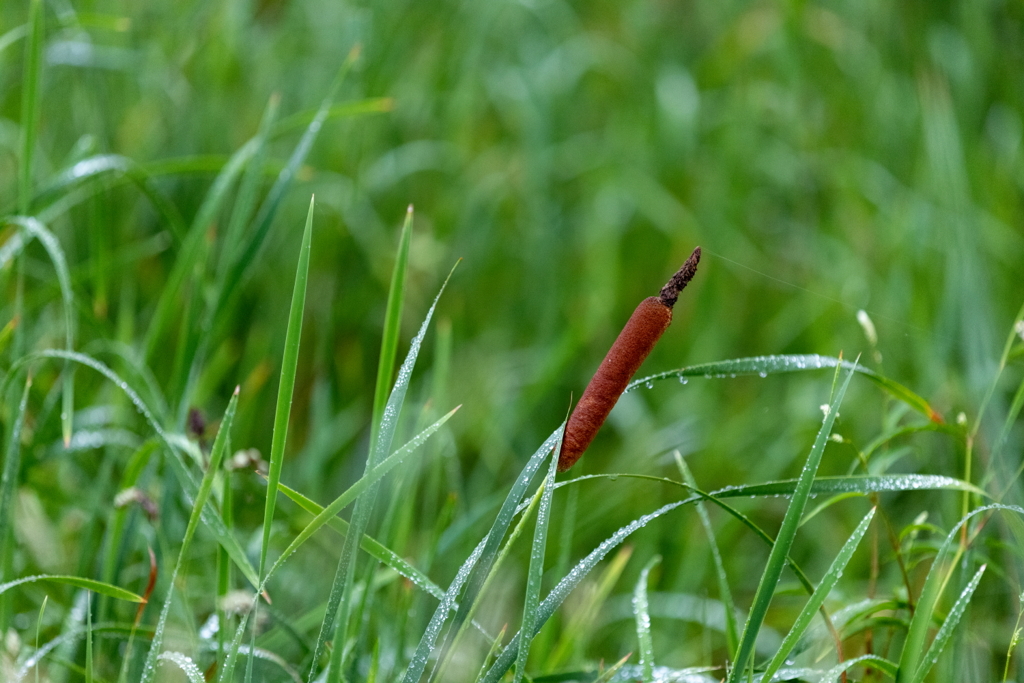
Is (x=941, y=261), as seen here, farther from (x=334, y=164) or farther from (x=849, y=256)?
(x=334, y=164)

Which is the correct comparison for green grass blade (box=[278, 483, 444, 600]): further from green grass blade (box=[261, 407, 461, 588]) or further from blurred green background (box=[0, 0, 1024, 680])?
blurred green background (box=[0, 0, 1024, 680])

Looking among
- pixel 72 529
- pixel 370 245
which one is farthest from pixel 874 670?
pixel 370 245

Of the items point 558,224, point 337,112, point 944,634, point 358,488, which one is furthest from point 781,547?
point 558,224

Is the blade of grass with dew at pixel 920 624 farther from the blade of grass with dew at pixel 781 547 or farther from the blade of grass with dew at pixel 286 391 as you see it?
the blade of grass with dew at pixel 286 391

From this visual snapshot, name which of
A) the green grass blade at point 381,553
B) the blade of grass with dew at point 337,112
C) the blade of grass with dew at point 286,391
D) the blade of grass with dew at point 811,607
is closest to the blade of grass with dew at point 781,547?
the blade of grass with dew at point 811,607

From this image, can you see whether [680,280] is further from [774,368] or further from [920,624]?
[920,624]

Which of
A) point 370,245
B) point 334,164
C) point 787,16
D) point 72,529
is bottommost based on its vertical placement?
point 72,529
